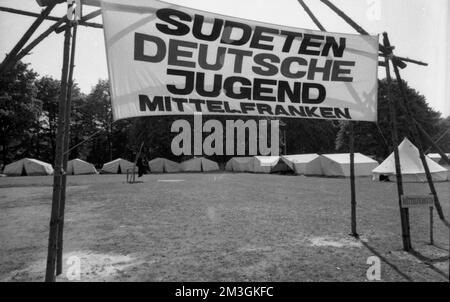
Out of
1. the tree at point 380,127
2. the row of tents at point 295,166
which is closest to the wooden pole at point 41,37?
the row of tents at point 295,166

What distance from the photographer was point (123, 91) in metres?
4.72

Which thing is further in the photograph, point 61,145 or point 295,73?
point 295,73

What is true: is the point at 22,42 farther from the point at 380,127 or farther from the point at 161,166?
the point at 380,127

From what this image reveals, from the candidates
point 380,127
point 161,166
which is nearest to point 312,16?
point 161,166

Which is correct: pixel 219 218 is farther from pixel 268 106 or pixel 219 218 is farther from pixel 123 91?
pixel 123 91

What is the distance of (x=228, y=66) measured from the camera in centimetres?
541

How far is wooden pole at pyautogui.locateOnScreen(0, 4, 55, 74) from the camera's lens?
4.15 metres

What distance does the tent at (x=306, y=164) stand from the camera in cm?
3500

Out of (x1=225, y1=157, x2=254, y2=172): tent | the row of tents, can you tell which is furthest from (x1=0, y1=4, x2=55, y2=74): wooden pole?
(x1=225, y1=157, x2=254, y2=172): tent

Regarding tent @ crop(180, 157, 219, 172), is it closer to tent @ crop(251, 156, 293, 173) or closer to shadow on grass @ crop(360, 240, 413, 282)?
tent @ crop(251, 156, 293, 173)

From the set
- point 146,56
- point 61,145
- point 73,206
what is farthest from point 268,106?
point 73,206

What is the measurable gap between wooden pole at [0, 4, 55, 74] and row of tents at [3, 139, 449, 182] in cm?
2336

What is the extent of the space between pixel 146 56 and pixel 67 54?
1.08 m

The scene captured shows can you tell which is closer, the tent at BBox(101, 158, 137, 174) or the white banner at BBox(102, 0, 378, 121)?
the white banner at BBox(102, 0, 378, 121)
